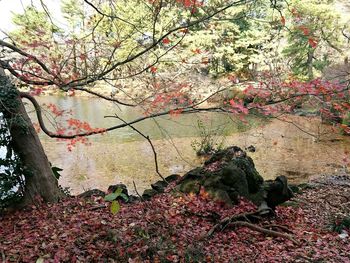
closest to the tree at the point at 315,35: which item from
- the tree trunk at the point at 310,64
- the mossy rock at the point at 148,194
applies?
the tree trunk at the point at 310,64

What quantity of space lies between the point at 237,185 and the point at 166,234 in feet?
6.53

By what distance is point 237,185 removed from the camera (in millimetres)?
5594

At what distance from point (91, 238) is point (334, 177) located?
7408 mm

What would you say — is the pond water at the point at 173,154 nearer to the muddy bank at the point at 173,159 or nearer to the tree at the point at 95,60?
the muddy bank at the point at 173,159

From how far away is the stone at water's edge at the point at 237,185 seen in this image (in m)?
5.54

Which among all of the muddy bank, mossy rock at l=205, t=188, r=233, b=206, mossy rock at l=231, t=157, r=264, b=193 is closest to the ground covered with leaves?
mossy rock at l=205, t=188, r=233, b=206

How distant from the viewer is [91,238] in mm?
3619

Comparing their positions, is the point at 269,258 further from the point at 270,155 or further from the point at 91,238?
the point at 270,155

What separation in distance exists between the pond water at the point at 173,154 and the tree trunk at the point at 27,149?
Answer: 7.84 ft

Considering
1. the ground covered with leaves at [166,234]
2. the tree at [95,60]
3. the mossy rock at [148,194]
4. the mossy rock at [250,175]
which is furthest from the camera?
the mossy rock at [148,194]

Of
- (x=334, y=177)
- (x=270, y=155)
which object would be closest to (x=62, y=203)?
(x=334, y=177)

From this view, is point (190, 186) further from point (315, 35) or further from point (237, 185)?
point (315, 35)

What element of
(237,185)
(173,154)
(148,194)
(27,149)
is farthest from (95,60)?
(173,154)

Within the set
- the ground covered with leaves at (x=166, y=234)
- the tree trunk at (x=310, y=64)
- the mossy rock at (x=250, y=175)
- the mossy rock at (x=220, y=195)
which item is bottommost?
the ground covered with leaves at (x=166, y=234)
